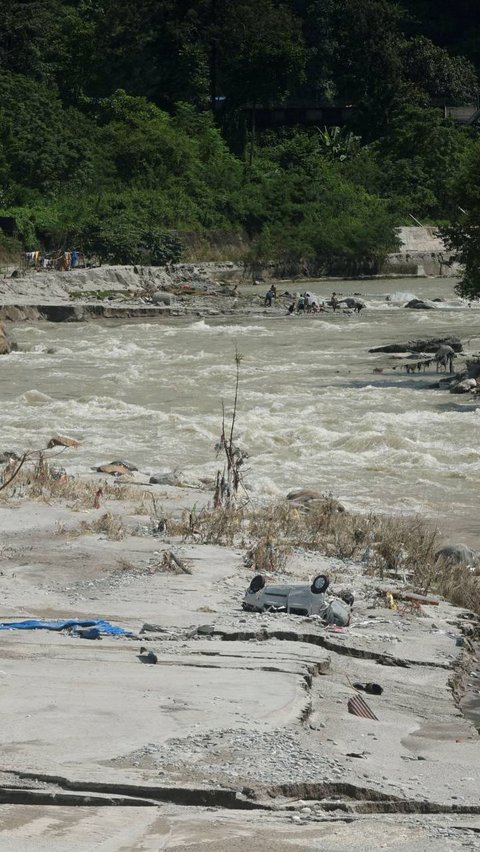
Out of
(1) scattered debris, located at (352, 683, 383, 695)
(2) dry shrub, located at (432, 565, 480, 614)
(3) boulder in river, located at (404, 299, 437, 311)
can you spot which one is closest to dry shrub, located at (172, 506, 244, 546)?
(2) dry shrub, located at (432, 565, 480, 614)

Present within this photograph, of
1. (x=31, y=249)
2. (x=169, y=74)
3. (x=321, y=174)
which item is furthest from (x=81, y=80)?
(x=31, y=249)

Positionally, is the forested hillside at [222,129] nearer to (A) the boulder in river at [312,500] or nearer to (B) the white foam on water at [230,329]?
(B) the white foam on water at [230,329]

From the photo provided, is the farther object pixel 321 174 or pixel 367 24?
pixel 367 24

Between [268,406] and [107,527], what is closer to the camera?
[107,527]

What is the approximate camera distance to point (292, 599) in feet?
39.0

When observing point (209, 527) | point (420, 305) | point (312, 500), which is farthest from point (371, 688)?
point (420, 305)

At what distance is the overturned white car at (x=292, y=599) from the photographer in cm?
1181

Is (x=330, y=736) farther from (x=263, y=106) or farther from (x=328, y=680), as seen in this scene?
(x=263, y=106)

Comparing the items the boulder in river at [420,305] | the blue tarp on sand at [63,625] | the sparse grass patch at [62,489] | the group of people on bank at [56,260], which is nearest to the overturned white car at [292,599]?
the blue tarp on sand at [63,625]

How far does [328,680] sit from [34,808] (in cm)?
337

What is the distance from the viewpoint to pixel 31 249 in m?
57.8

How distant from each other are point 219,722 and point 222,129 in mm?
71729

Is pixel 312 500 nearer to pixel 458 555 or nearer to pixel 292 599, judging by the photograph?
pixel 458 555

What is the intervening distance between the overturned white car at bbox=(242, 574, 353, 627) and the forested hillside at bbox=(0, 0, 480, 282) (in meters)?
46.7
